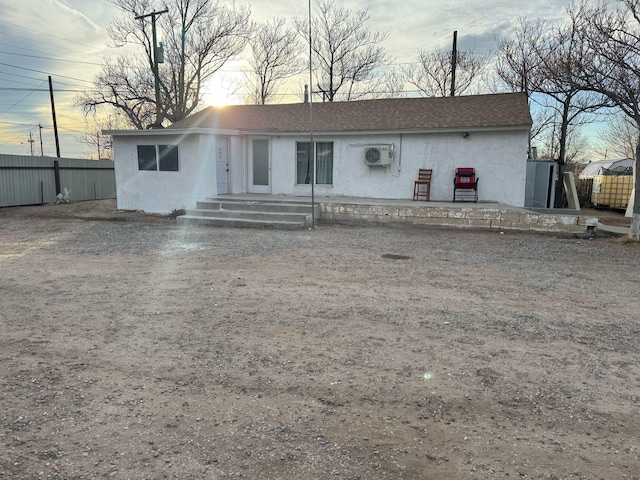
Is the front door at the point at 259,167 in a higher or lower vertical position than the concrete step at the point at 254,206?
higher

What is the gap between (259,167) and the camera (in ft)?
45.9

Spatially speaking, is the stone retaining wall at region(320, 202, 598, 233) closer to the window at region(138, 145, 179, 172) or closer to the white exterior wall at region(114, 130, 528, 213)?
the white exterior wall at region(114, 130, 528, 213)

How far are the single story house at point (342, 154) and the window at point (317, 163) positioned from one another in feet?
0.10

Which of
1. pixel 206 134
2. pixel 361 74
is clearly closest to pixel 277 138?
pixel 206 134

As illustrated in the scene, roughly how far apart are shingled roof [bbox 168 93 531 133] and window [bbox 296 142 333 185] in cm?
56

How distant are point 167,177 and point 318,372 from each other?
1076 centimetres

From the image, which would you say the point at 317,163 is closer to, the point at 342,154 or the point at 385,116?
the point at 342,154

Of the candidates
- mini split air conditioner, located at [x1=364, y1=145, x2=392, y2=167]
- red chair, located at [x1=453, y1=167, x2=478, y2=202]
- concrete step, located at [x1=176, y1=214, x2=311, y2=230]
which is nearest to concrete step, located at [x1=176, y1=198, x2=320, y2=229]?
concrete step, located at [x1=176, y1=214, x2=311, y2=230]

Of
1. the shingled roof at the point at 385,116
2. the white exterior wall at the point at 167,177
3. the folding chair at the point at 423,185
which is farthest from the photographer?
the folding chair at the point at 423,185

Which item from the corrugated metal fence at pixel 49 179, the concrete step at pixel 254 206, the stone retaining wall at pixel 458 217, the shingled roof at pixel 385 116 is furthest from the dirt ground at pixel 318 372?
the corrugated metal fence at pixel 49 179

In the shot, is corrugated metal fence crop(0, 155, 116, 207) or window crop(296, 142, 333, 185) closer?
window crop(296, 142, 333, 185)

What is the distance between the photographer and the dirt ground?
2.21 meters

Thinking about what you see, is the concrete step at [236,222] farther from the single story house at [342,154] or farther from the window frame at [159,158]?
the window frame at [159,158]

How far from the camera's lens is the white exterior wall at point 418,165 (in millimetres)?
11695
